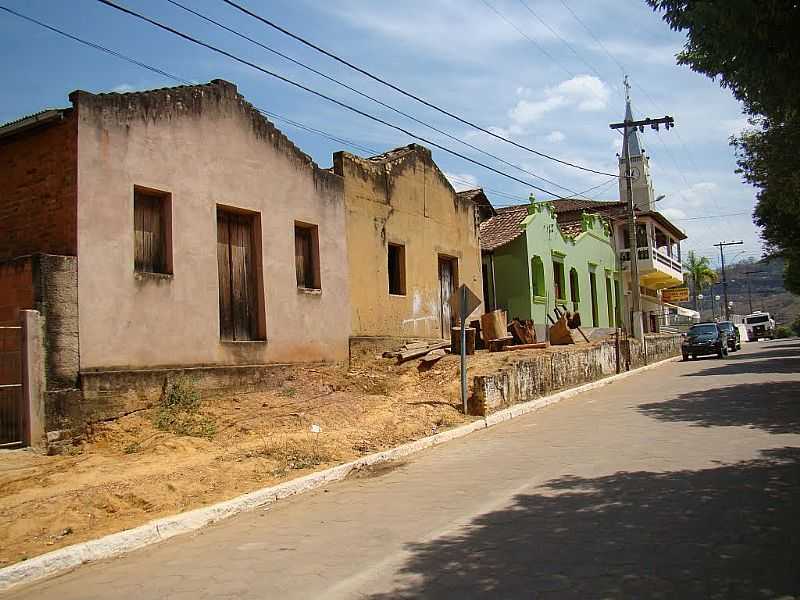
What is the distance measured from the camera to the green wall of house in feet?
89.1

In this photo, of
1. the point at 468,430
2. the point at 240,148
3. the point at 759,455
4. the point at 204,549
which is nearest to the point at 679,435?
the point at 759,455

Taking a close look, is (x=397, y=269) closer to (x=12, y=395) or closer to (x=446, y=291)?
(x=446, y=291)

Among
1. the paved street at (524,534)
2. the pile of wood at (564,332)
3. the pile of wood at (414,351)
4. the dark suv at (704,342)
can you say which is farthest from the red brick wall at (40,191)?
the dark suv at (704,342)

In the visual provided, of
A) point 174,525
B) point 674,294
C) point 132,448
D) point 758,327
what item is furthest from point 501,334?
point 758,327

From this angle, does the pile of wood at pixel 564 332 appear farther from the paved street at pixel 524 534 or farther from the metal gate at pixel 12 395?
the metal gate at pixel 12 395

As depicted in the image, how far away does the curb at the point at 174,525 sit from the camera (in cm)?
608

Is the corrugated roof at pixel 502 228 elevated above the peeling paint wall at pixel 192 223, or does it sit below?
above

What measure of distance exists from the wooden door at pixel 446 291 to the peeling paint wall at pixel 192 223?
5.18m

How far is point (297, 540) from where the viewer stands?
265 inches

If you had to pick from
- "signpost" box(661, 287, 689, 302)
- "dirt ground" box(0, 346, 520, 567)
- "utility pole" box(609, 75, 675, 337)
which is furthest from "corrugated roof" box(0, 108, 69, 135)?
"signpost" box(661, 287, 689, 302)

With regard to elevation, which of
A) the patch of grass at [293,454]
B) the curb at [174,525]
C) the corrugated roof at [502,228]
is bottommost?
the curb at [174,525]

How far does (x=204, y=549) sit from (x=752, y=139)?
19.7 meters

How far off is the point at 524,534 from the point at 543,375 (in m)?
12.3

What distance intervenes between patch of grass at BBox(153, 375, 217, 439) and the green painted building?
16.5 meters
